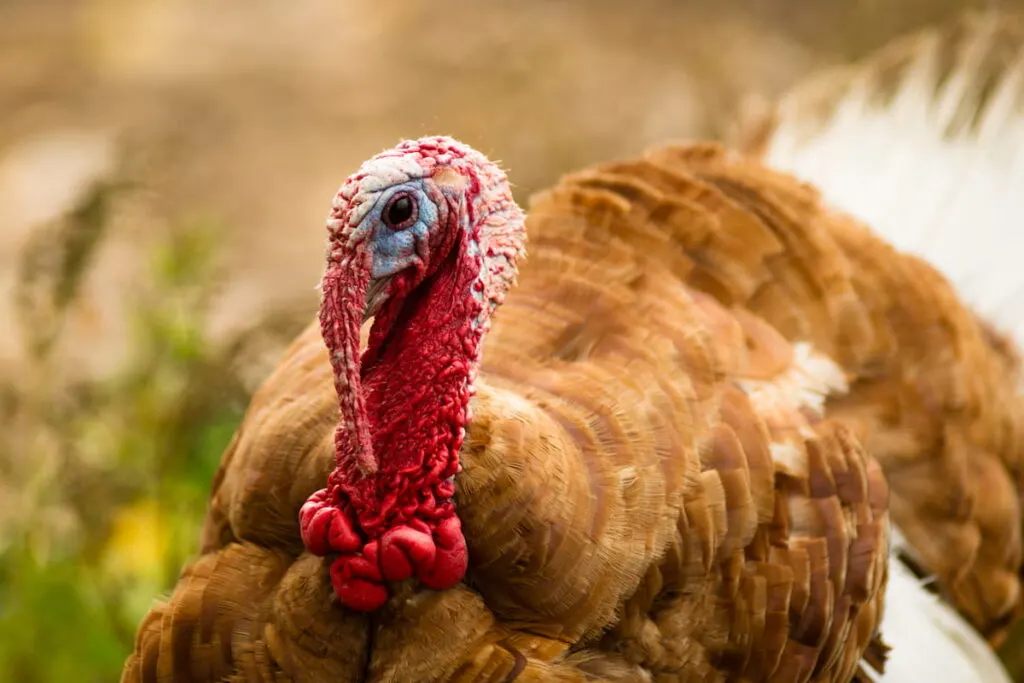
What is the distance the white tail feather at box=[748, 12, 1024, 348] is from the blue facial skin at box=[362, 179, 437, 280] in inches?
75.9

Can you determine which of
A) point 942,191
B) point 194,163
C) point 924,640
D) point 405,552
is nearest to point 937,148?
point 942,191

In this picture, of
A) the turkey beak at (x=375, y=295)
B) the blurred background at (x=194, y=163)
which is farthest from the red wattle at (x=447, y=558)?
the blurred background at (x=194, y=163)

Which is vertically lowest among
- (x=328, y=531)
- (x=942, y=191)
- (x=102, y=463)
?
(x=102, y=463)

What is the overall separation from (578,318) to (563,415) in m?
0.30

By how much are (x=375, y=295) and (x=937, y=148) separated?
2358 millimetres

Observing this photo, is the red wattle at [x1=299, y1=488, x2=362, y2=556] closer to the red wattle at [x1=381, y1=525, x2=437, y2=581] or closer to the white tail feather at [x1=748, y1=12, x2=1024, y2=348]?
the red wattle at [x1=381, y1=525, x2=437, y2=581]

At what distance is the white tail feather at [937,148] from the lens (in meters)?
3.46

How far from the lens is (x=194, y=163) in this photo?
6023mm

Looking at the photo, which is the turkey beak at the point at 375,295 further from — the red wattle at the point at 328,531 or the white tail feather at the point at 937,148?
the white tail feather at the point at 937,148

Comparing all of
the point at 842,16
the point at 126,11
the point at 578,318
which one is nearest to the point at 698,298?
the point at 578,318

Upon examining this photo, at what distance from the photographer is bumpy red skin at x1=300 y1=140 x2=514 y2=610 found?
1.97 metres

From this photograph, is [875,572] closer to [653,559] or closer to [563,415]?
[653,559]

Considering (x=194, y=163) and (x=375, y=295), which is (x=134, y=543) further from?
(x=194, y=163)

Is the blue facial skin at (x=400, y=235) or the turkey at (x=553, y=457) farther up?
the blue facial skin at (x=400, y=235)
